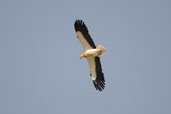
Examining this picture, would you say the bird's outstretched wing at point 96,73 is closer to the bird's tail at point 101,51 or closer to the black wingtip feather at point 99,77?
the black wingtip feather at point 99,77

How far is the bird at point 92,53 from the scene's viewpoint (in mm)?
16141

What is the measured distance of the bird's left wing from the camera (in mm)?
16062

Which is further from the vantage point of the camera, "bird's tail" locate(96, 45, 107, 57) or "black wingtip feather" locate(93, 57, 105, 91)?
"black wingtip feather" locate(93, 57, 105, 91)

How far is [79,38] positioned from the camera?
645 inches

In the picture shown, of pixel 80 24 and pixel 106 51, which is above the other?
pixel 80 24

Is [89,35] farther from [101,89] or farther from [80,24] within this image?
[101,89]

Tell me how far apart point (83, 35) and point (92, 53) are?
106 centimetres

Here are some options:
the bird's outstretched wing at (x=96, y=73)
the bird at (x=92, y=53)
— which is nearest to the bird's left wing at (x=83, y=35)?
the bird at (x=92, y=53)

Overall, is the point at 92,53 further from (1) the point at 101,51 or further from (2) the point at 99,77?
(2) the point at 99,77

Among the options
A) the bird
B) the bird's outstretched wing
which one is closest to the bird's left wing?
the bird

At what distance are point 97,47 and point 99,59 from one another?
0.73 meters

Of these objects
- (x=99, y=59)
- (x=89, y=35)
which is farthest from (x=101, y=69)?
(x=89, y=35)

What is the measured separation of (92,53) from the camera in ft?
54.1

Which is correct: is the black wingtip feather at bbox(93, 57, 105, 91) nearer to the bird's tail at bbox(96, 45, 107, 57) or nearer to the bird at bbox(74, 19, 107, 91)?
the bird at bbox(74, 19, 107, 91)
